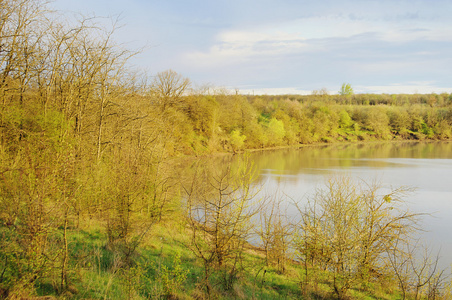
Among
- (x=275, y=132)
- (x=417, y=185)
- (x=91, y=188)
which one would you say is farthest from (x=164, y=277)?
(x=275, y=132)

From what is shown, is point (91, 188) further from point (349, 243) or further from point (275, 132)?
point (275, 132)

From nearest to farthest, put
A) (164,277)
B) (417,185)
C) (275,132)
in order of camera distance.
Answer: (164,277) < (417,185) < (275,132)

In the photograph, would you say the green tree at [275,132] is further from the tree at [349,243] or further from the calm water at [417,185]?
the tree at [349,243]

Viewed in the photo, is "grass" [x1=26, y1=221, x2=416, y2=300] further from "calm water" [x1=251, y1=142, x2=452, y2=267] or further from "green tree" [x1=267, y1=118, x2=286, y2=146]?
"green tree" [x1=267, y1=118, x2=286, y2=146]

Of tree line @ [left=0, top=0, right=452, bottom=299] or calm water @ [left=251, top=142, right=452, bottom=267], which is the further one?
calm water @ [left=251, top=142, right=452, bottom=267]

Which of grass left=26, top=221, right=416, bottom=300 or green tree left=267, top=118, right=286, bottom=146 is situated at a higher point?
green tree left=267, top=118, right=286, bottom=146

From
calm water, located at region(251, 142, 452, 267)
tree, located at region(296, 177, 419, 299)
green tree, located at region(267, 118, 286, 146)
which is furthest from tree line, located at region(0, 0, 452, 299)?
green tree, located at region(267, 118, 286, 146)

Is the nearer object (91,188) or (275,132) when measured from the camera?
(91,188)

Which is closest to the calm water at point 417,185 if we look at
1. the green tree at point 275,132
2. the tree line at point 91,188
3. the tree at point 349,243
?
the tree at point 349,243

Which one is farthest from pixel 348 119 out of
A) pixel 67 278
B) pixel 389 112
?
pixel 67 278

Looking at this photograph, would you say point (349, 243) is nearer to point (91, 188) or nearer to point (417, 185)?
point (91, 188)

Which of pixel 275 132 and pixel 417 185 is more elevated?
pixel 275 132

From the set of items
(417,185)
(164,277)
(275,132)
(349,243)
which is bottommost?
(417,185)

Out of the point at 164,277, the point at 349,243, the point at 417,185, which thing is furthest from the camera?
the point at 417,185
